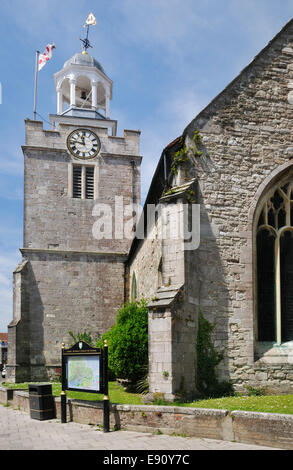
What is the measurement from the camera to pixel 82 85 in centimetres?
3059

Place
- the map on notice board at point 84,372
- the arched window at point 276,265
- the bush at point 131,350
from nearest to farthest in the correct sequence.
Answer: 1. the map on notice board at point 84,372
2. the arched window at point 276,265
3. the bush at point 131,350

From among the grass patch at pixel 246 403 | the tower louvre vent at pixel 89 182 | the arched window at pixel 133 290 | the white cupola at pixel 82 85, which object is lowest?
the grass patch at pixel 246 403

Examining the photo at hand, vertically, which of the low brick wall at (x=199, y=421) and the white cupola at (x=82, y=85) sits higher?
the white cupola at (x=82, y=85)

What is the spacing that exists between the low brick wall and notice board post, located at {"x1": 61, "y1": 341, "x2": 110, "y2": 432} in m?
0.30

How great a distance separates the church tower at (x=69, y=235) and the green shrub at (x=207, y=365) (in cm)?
1393

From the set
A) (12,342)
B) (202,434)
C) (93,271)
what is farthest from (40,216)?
(202,434)

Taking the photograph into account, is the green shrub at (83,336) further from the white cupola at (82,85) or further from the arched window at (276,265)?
the white cupola at (82,85)

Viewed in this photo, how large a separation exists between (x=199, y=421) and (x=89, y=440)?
1925 mm

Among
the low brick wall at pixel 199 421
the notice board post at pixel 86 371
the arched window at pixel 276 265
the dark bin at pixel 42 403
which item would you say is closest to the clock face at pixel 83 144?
the arched window at pixel 276 265

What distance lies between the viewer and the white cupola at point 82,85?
28.6 m

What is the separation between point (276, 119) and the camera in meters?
12.9

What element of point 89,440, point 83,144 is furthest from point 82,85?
point 89,440

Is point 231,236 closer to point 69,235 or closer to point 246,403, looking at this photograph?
point 246,403

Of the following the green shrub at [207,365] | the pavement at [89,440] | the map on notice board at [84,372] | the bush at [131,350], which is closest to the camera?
the pavement at [89,440]
